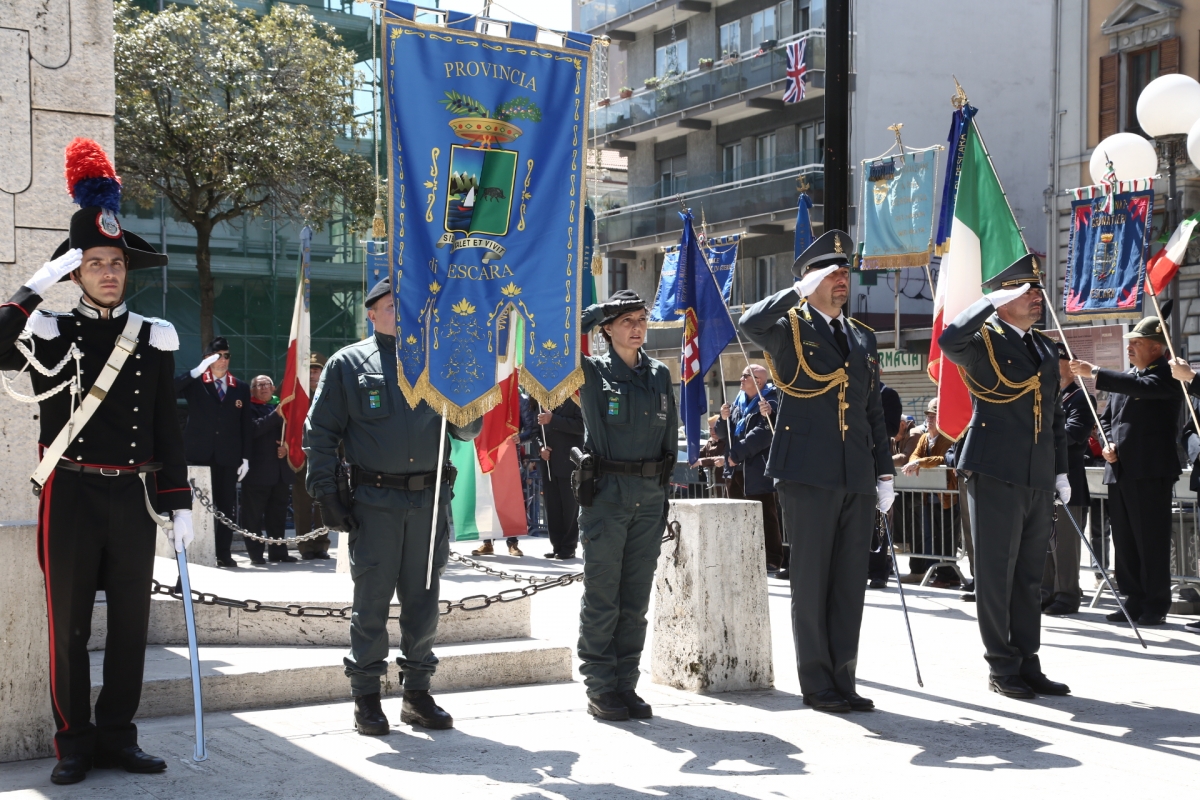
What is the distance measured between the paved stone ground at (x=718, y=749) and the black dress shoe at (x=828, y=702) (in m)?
0.10

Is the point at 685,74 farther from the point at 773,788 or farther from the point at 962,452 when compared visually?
the point at 773,788

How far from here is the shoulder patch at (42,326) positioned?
536 cm

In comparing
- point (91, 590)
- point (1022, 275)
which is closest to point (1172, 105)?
point (1022, 275)

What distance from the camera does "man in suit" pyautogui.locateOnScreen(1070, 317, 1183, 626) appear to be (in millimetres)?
9891

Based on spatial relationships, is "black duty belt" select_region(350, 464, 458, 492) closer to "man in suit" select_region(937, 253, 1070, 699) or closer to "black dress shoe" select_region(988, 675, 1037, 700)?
"man in suit" select_region(937, 253, 1070, 699)

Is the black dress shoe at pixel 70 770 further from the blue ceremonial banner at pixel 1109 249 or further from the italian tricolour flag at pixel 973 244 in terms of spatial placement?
the blue ceremonial banner at pixel 1109 249

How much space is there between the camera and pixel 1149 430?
1005 centimetres

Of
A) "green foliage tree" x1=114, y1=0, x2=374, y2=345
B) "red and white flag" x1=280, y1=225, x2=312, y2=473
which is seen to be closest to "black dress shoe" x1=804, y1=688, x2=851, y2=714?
"red and white flag" x1=280, y1=225, x2=312, y2=473

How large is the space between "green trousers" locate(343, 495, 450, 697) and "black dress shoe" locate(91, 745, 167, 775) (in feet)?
3.33

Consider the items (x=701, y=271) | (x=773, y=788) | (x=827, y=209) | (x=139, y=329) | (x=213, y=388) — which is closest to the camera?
(x=773, y=788)

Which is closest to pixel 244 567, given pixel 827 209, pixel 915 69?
pixel 827 209

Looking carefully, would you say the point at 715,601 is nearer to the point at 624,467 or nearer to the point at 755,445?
the point at 624,467

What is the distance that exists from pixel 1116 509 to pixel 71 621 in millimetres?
7934

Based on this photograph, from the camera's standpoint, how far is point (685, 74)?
38.7 meters
